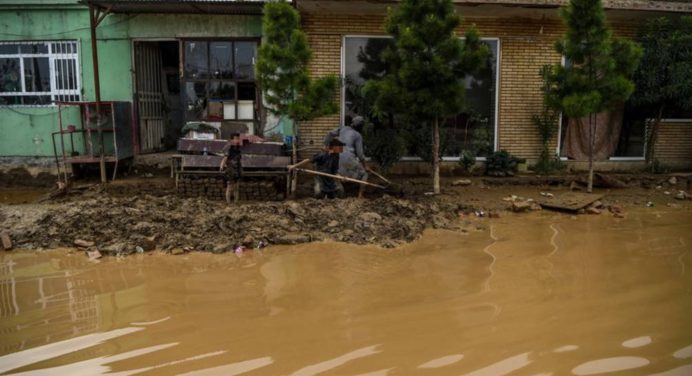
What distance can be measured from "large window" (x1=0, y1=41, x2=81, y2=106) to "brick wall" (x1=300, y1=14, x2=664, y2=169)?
16.6 ft

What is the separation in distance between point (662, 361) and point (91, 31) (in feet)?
35.6

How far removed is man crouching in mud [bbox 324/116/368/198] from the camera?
1005cm

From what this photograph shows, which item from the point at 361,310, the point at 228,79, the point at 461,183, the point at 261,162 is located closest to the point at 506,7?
the point at 461,183

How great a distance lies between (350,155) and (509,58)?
4578 millimetres

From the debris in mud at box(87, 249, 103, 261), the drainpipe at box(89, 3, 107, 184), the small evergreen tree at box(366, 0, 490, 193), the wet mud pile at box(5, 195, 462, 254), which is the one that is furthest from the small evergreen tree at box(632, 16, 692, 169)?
the drainpipe at box(89, 3, 107, 184)

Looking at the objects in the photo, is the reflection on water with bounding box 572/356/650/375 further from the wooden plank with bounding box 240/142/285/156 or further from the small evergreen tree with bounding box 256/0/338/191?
the wooden plank with bounding box 240/142/285/156

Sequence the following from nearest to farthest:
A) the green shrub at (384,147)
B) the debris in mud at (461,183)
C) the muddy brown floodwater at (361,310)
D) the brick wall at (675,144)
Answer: the muddy brown floodwater at (361,310) → the green shrub at (384,147) → the debris in mud at (461,183) → the brick wall at (675,144)

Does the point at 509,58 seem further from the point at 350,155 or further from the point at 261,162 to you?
the point at 261,162

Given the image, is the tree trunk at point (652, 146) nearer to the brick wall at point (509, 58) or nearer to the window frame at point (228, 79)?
the brick wall at point (509, 58)

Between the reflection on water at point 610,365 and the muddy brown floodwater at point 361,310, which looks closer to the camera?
the reflection on water at point 610,365

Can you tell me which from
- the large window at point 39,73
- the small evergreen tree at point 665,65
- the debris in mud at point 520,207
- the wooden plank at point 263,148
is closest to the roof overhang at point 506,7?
the small evergreen tree at point 665,65

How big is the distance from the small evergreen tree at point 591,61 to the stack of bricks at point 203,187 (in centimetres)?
638

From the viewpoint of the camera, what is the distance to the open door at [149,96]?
12406 millimetres

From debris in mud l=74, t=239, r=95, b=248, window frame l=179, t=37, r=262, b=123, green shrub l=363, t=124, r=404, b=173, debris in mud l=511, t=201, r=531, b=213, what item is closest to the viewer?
debris in mud l=74, t=239, r=95, b=248
